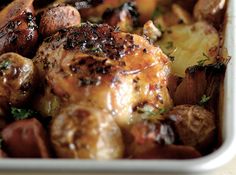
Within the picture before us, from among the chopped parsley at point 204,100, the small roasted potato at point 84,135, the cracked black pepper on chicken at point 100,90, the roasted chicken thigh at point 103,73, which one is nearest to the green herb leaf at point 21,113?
the cracked black pepper on chicken at point 100,90

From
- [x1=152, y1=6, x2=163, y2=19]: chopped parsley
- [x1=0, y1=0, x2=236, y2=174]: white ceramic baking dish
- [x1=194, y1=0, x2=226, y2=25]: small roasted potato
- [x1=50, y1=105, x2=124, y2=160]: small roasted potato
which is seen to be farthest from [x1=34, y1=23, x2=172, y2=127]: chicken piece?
[x1=152, y1=6, x2=163, y2=19]: chopped parsley

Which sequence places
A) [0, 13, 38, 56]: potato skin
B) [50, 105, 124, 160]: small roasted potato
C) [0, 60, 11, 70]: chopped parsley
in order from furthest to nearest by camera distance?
1. [0, 13, 38, 56]: potato skin
2. [0, 60, 11, 70]: chopped parsley
3. [50, 105, 124, 160]: small roasted potato

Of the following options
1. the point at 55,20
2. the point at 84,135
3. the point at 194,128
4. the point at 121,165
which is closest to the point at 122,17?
the point at 55,20

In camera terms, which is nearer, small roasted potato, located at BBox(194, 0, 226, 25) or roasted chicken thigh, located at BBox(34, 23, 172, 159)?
roasted chicken thigh, located at BBox(34, 23, 172, 159)

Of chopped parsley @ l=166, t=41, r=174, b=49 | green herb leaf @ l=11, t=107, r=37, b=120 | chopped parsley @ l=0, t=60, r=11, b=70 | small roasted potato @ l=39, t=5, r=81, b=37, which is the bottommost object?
green herb leaf @ l=11, t=107, r=37, b=120

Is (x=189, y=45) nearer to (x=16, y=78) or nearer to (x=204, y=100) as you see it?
(x=204, y=100)

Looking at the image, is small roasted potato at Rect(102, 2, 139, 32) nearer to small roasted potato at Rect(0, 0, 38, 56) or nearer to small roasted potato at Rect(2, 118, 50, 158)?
small roasted potato at Rect(0, 0, 38, 56)

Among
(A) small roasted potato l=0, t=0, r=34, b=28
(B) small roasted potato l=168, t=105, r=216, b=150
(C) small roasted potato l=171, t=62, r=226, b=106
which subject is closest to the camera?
(B) small roasted potato l=168, t=105, r=216, b=150
